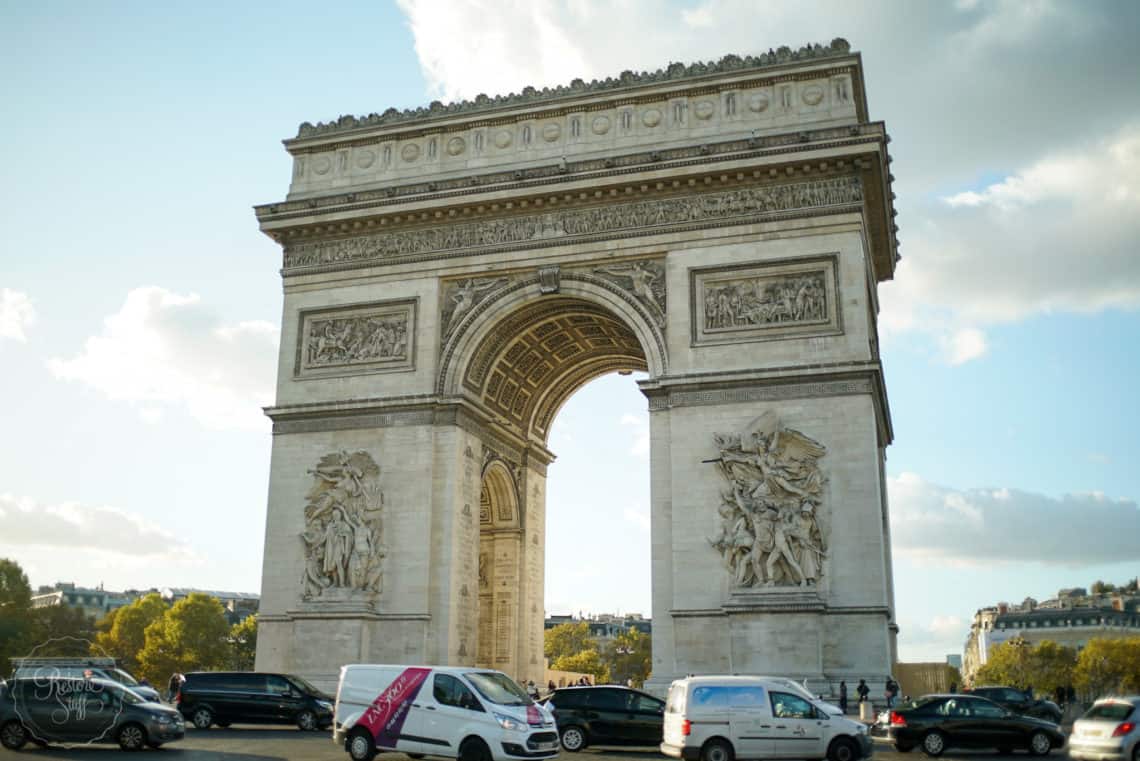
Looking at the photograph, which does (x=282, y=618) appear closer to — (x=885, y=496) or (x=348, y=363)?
(x=348, y=363)

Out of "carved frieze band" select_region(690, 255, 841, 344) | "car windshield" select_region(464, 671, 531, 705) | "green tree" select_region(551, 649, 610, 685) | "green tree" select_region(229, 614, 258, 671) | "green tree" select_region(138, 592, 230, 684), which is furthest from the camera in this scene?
"green tree" select_region(551, 649, 610, 685)

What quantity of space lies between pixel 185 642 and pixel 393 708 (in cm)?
6110

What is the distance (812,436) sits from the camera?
2525cm

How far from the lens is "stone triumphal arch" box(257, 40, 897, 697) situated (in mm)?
24891

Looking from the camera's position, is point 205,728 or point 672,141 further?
point 672,141

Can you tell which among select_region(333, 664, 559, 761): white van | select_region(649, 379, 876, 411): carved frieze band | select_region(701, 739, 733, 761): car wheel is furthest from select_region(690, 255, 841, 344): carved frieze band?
select_region(333, 664, 559, 761): white van

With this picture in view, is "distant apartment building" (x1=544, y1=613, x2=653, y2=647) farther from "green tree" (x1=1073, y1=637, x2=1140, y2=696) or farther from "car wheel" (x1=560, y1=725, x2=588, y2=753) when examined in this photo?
"car wheel" (x1=560, y1=725, x2=588, y2=753)

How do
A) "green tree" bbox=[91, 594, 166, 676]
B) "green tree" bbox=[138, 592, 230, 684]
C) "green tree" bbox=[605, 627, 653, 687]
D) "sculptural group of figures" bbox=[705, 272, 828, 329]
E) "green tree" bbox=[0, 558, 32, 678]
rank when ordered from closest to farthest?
"sculptural group of figures" bbox=[705, 272, 828, 329]
"green tree" bbox=[0, 558, 32, 678]
"green tree" bbox=[138, 592, 230, 684]
"green tree" bbox=[91, 594, 166, 676]
"green tree" bbox=[605, 627, 653, 687]

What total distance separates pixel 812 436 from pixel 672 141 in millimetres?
8532

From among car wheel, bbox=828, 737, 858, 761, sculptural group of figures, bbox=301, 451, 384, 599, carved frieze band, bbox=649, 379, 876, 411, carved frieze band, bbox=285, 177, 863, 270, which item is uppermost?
carved frieze band, bbox=285, 177, 863, 270

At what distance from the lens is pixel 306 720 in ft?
76.6

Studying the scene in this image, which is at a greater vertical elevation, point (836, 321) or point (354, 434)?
point (836, 321)

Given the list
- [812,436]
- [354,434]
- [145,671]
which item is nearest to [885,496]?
[812,436]

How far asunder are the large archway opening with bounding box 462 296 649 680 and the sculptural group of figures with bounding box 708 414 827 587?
6.01 m
